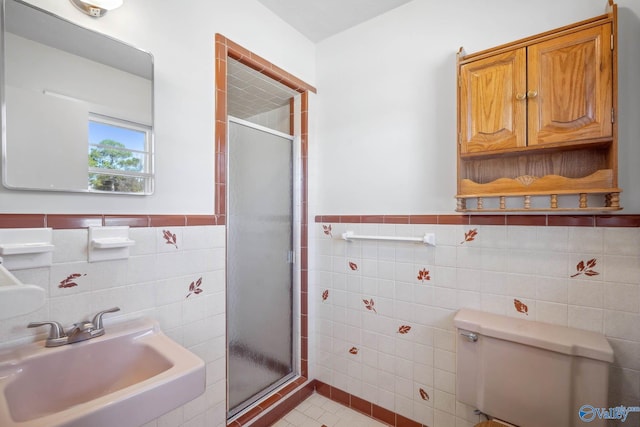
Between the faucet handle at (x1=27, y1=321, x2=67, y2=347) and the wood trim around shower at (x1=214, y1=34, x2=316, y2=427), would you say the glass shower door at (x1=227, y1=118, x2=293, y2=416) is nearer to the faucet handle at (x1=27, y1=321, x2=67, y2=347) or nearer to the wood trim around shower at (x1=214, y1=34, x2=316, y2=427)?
the wood trim around shower at (x1=214, y1=34, x2=316, y2=427)

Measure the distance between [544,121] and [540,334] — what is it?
0.92 meters

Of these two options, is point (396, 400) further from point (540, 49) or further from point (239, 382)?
point (540, 49)

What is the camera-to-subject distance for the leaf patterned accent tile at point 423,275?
1699 mm

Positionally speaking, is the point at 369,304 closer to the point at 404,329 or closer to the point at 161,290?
the point at 404,329

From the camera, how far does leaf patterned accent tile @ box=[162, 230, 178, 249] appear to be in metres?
1.33

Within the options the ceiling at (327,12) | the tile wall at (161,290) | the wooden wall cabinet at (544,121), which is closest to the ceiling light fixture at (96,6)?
the tile wall at (161,290)

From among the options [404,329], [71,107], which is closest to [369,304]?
[404,329]

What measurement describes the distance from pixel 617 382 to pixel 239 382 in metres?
1.84

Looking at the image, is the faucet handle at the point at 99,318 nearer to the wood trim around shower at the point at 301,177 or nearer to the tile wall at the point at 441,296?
the wood trim around shower at the point at 301,177

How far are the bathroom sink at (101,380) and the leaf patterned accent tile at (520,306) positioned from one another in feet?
4.75

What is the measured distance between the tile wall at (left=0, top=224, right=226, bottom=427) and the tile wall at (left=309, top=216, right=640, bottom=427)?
0.81m

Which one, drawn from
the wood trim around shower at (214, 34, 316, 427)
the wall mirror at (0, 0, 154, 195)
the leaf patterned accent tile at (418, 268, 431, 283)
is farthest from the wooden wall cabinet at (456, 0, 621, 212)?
the wall mirror at (0, 0, 154, 195)

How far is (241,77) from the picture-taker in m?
1.83

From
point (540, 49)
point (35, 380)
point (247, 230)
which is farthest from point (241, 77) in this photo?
point (35, 380)
